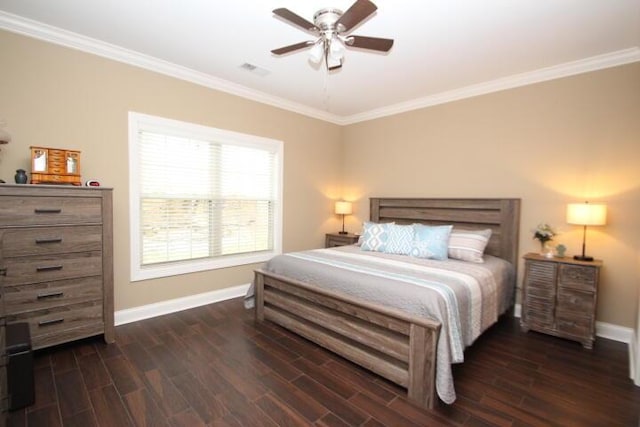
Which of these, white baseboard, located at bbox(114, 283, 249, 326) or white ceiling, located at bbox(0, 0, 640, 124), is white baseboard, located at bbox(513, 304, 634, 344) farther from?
white baseboard, located at bbox(114, 283, 249, 326)

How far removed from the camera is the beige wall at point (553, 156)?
2824mm

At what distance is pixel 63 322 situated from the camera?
2.40 meters

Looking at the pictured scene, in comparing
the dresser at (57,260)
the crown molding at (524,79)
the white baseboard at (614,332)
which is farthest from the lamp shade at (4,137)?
the white baseboard at (614,332)

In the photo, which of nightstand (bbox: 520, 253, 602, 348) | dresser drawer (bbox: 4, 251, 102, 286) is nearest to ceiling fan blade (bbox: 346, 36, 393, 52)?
nightstand (bbox: 520, 253, 602, 348)

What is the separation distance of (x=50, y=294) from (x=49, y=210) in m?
0.64

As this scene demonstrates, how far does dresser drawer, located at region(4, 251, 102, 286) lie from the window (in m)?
0.59

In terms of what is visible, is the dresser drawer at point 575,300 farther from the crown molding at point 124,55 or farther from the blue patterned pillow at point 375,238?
the crown molding at point 124,55

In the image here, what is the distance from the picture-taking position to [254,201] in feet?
13.6

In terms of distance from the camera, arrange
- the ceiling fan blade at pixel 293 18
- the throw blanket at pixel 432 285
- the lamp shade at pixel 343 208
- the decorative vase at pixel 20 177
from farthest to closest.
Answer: the lamp shade at pixel 343 208, the decorative vase at pixel 20 177, the throw blanket at pixel 432 285, the ceiling fan blade at pixel 293 18

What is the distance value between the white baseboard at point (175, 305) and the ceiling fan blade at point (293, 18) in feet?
9.82

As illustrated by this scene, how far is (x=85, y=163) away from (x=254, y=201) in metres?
1.86

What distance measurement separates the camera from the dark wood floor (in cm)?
179

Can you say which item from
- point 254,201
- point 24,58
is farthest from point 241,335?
point 24,58

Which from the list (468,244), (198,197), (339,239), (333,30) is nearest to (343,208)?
(339,239)
